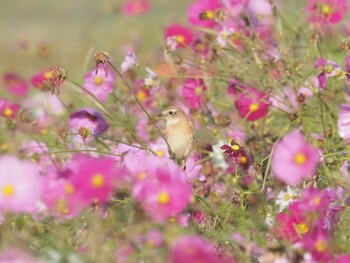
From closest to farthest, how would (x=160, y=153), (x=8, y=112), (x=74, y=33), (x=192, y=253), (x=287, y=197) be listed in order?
1. (x=192, y=253)
2. (x=287, y=197)
3. (x=160, y=153)
4. (x=8, y=112)
5. (x=74, y=33)

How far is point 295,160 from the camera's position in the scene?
1472mm

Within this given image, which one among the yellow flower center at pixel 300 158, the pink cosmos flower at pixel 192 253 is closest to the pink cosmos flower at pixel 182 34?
the yellow flower center at pixel 300 158

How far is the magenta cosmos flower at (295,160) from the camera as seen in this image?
4.78 ft

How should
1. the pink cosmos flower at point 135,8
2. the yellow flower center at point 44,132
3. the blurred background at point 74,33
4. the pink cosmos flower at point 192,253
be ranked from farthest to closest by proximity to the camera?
the pink cosmos flower at point 135,8 < the blurred background at point 74,33 < the yellow flower center at point 44,132 < the pink cosmos flower at point 192,253

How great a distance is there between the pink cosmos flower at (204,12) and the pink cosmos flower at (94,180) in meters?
0.80

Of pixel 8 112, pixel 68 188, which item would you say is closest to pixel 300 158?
pixel 68 188

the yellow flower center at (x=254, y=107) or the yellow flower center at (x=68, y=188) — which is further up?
the yellow flower center at (x=68, y=188)

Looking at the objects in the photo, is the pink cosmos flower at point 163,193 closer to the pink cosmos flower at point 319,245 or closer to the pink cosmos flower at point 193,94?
the pink cosmos flower at point 319,245

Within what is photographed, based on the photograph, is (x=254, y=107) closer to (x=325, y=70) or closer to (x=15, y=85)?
(x=325, y=70)

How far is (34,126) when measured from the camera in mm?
2109

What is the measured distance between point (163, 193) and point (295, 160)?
1.03 ft

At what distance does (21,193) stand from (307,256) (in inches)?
15.2

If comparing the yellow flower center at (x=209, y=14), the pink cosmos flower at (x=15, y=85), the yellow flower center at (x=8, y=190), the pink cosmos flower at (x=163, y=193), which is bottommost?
the pink cosmos flower at (x=15, y=85)

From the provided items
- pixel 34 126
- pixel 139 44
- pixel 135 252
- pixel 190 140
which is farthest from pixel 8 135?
pixel 139 44
